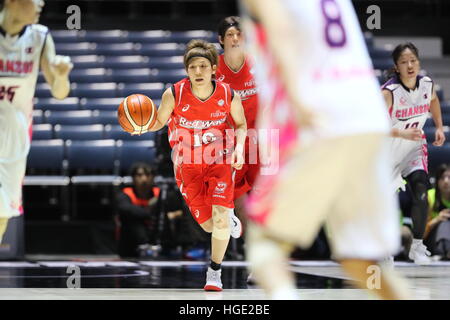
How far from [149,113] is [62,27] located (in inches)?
404

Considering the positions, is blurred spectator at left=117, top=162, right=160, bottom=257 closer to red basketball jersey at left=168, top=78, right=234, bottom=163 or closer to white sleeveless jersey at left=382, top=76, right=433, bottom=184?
white sleeveless jersey at left=382, top=76, right=433, bottom=184

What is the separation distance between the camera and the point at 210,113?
5.71 meters

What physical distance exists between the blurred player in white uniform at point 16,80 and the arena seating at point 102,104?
194 inches

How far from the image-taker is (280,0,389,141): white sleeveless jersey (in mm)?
2889

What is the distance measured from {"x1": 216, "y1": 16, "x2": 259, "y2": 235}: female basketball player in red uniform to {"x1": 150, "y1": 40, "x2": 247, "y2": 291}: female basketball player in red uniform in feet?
1.81

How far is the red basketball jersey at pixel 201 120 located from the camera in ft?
18.7

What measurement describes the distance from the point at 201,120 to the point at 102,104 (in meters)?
6.78

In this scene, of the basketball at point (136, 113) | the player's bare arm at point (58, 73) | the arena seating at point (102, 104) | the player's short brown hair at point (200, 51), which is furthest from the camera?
the arena seating at point (102, 104)

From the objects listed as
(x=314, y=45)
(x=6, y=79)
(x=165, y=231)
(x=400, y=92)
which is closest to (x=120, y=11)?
(x=165, y=231)

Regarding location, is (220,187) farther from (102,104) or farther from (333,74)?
(102,104)

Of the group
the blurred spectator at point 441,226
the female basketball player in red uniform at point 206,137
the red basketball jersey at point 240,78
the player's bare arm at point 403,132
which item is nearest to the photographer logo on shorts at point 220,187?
the female basketball player in red uniform at point 206,137

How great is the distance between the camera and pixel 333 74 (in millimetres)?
2959

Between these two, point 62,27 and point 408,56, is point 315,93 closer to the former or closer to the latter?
point 408,56

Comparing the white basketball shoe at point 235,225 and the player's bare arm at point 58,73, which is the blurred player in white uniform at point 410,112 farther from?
the player's bare arm at point 58,73
